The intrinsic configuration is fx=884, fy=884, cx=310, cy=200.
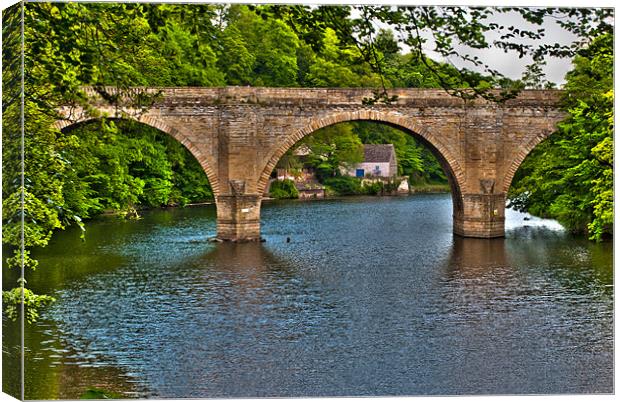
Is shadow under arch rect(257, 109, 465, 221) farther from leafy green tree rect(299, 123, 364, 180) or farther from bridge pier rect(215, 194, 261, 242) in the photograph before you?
leafy green tree rect(299, 123, 364, 180)

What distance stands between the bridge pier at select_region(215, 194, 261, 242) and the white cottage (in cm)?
3519

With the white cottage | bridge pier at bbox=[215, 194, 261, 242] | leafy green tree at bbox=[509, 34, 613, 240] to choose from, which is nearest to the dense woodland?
leafy green tree at bbox=[509, 34, 613, 240]

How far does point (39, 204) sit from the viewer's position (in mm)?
12922

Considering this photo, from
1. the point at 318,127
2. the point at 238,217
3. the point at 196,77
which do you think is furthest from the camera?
the point at 196,77

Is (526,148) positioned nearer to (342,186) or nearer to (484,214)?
(484,214)

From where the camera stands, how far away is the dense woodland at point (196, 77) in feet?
33.3

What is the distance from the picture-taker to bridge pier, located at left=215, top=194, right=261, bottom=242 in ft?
111

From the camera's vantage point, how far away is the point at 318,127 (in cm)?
3409

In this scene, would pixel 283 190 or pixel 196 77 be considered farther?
pixel 283 190

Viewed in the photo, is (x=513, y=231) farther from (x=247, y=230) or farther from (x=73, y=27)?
(x=73, y=27)

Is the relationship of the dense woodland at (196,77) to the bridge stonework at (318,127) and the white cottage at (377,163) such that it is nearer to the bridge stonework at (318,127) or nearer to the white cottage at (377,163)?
the bridge stonework at (318,127)

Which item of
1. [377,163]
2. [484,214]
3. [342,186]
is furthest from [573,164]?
[377,163]

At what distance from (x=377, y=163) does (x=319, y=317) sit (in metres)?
49.3

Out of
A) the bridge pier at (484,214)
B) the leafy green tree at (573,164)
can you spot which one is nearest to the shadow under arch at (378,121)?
the bridge pier at (484,214)
